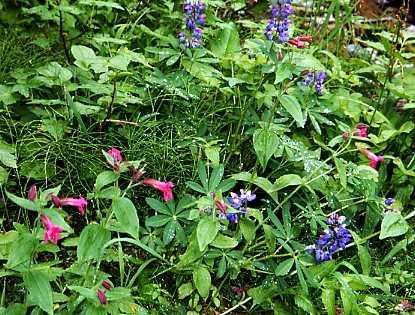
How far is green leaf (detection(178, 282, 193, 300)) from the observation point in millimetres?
1970

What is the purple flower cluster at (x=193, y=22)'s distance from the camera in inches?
89.4

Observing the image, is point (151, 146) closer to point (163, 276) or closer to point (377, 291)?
point (163, 276)

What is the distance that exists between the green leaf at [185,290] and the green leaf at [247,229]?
24cm

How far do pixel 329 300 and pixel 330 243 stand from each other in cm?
19

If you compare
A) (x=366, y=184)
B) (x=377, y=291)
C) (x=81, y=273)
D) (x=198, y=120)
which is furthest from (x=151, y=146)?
(x=377, y=291)

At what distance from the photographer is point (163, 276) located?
2072 mm

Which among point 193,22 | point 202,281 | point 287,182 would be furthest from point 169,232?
point 193,22

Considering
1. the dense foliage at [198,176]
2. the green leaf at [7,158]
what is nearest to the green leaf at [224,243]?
the dense foliage at [198,176]

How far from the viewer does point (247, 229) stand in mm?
2006

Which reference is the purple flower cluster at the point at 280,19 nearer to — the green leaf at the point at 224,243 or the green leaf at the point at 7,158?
the green leaf at the point at 224,243

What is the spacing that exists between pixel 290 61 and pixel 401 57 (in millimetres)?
835

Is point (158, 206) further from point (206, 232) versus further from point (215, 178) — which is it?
point (206, 232)

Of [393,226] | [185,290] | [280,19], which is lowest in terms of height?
[185,290]

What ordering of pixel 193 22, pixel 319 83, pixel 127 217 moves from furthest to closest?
pixel 319 83, pixel 193 22, pixel 127 217
